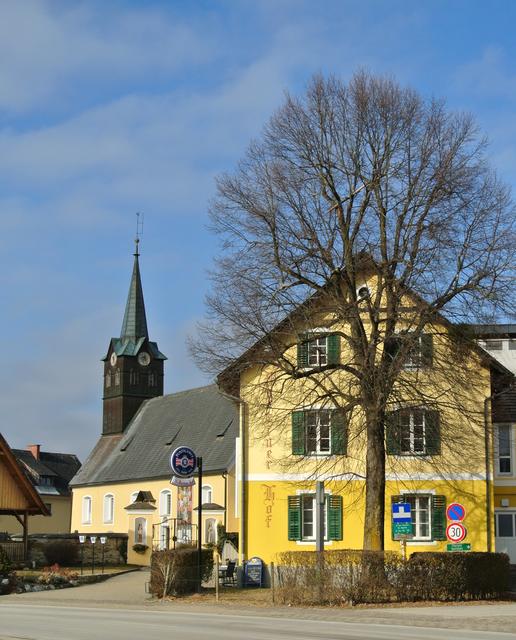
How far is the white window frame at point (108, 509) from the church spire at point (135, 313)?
13070 millimetres

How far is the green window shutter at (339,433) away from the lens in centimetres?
2997

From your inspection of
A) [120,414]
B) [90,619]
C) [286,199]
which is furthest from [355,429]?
[120,414]

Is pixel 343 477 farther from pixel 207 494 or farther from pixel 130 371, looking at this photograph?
pixel 130 371

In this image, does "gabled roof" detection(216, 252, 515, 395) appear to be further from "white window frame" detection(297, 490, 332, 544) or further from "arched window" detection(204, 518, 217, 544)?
"arched window" detection(204, 518, 217, 544)

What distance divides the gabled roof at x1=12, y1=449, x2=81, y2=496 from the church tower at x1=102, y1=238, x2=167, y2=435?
18.9m

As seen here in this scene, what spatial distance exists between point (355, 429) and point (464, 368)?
3.83 meters

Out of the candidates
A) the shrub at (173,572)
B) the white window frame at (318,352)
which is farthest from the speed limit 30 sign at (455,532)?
the white window frame at (318,352)

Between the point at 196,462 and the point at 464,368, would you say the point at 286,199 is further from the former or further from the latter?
the point at 196,462

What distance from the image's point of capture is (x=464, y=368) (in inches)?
1160

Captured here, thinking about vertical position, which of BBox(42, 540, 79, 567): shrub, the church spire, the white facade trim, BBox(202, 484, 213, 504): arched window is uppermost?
the church spire

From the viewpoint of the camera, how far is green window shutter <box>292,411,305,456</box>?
34469 millimetres

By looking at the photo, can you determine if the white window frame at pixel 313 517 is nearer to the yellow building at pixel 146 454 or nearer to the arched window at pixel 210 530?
the yellow building at pixel 146 454

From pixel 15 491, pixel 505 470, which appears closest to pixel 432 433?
pixel 505 470

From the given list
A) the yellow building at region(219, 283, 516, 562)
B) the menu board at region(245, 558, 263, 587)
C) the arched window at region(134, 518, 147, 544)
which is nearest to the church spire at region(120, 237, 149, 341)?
the arched window at region(134, 518, 147, 544)
